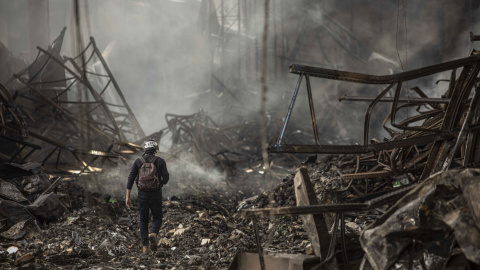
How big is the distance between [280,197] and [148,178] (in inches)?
93.7

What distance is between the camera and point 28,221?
237 inches

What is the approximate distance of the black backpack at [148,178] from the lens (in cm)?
584

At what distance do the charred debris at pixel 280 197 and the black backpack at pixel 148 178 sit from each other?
914 mm

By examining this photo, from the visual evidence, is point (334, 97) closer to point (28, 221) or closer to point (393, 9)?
point (393, 9)

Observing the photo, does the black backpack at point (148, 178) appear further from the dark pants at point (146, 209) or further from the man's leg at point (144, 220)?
the man's leg at point (144, 220)

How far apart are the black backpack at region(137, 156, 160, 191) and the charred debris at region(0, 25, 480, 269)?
91 centimetres

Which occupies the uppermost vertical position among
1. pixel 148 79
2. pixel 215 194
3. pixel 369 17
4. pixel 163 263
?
pixel 369 17

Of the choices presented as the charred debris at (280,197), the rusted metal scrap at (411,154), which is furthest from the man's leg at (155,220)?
the rusted metal scrap at (411,154)

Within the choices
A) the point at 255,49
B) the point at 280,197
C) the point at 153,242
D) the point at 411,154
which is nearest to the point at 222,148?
the point at 280,197

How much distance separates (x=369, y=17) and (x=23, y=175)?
15174 millimetres

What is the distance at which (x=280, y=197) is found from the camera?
7074mm

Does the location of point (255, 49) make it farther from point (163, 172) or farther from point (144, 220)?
point (144, 220)

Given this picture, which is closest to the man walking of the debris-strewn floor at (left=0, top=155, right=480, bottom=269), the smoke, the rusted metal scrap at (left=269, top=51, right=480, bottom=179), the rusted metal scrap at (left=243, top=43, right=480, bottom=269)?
the debris-strewn floor at (left=0, top=155, right=480, bottom=269)

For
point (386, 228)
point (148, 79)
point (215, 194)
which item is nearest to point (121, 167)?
point (215, 194)
